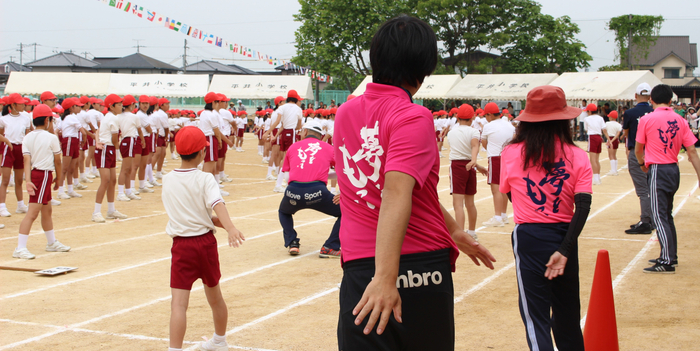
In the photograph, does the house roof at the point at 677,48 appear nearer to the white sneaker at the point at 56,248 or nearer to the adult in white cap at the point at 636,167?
the adult in white cap at the point at 636,167

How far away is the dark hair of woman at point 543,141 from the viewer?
149 inches

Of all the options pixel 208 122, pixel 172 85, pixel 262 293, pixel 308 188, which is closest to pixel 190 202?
pixel 262 293

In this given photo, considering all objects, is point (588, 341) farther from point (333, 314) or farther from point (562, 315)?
point (333, 314)

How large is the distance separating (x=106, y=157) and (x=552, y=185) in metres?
9.55

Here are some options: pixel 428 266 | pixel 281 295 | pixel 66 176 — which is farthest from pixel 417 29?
pixel 66 176

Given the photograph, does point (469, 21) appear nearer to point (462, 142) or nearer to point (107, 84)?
point (107, 84)

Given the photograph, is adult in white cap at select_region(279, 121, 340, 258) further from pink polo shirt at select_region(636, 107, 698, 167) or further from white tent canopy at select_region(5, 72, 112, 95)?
white tent canopy at select_region(5, 72, 112, 95)

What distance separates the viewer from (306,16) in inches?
2119

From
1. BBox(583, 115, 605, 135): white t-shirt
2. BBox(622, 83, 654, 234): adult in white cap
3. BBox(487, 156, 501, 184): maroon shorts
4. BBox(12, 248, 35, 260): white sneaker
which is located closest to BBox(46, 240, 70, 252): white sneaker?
BBox(12, 248, 35, 260): white sneaker

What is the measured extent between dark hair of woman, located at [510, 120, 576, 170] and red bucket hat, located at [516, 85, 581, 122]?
61 mm

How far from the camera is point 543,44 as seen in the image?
50.9 metres

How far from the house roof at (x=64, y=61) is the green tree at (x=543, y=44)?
5530 centimetres

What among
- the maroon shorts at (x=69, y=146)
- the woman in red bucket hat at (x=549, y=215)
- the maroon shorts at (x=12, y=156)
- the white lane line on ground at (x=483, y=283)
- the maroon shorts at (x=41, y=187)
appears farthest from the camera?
the maroon shorts at (x=69, y=146)

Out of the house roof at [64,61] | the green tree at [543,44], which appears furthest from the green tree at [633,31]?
the house roof at [64,61]
